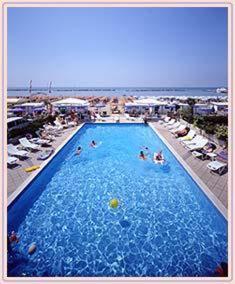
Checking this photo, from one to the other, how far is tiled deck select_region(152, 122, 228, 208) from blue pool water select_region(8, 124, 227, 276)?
35cm

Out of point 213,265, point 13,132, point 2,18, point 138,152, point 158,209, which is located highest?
point 2,18

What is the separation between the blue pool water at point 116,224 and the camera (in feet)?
14.7

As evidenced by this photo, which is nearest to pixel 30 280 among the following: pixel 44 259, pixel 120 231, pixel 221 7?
pixel 44 259

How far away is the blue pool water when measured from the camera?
449 centimetres

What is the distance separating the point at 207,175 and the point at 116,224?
3386mm

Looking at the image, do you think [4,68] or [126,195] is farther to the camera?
[126,195]

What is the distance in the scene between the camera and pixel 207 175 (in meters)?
7.18

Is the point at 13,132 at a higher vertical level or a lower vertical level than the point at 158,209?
higher

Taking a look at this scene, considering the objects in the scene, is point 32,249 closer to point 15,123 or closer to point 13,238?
point 13,238

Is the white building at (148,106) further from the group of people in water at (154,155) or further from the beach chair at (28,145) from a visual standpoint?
the beach chair at (28,145)

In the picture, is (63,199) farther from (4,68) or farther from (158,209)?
(4,68)
